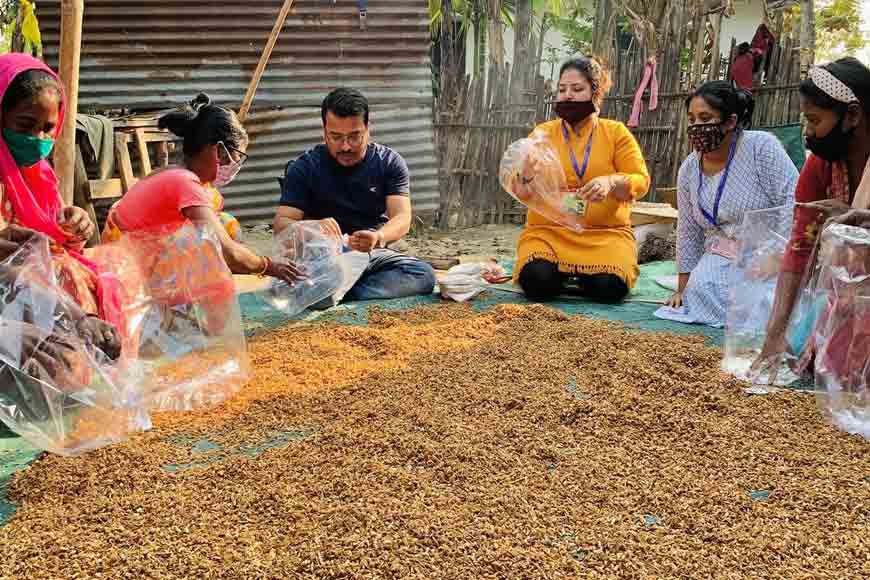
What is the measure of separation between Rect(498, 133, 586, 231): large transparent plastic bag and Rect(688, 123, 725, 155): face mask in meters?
0.67

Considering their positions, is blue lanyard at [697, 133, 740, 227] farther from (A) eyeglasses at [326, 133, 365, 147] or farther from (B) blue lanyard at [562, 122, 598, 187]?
(A) eyeglasses at [326, 133, 365, 147]

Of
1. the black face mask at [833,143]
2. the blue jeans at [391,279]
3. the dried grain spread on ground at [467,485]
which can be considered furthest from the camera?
the blue jeans at [391,279]

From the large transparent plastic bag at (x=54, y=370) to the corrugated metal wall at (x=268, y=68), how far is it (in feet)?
15.7

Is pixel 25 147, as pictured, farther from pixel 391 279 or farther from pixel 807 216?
pixel 807 216

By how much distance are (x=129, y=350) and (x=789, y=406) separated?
2.14 meters

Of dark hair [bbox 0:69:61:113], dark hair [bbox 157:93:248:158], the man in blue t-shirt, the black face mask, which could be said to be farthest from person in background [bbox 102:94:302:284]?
the black face mask

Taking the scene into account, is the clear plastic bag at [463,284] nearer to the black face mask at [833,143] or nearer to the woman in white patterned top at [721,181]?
the woman in white patterned top at [721,181]

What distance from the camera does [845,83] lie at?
234 centimetres

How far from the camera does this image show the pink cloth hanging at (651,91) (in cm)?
690

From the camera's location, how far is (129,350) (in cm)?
247

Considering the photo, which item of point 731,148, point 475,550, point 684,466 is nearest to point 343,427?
point 475,550

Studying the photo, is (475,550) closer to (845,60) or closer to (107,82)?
(845,60)

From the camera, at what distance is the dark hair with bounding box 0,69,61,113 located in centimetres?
224

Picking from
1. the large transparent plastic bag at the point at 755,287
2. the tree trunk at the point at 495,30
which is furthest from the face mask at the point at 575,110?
the tree trunk at the point at 495,30
